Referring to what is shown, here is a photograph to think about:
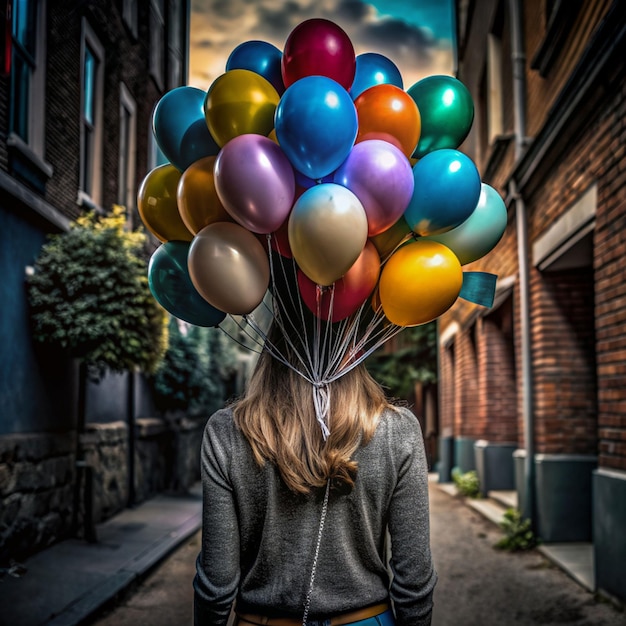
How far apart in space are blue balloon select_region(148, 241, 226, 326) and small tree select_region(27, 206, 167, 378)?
438 cm

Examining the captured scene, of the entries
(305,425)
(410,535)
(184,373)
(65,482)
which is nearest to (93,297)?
(65,482)

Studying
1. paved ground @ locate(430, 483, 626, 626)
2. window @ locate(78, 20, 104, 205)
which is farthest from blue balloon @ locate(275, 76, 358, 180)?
window @ locate(78, 20, 104, 205)

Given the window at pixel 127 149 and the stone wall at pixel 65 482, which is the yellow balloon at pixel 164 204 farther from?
the window at pixel 127 149

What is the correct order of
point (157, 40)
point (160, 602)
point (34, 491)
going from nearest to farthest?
1. point (160, 602)
2. point (34, 491)
3. point (157, 40)

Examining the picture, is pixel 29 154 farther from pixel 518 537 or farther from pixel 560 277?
pixel 518 537

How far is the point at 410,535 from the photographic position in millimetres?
1797

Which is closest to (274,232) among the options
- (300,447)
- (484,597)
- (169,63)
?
(300,447)

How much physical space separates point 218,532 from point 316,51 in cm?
136

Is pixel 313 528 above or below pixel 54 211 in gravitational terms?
below

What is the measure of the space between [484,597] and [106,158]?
293 inches

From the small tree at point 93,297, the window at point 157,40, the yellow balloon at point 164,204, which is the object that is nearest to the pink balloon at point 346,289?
the yellow balloon at point 164,204

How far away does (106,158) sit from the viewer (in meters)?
9.63

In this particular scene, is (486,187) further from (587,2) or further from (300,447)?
(587,2)

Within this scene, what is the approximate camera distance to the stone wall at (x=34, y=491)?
566 centimetres
